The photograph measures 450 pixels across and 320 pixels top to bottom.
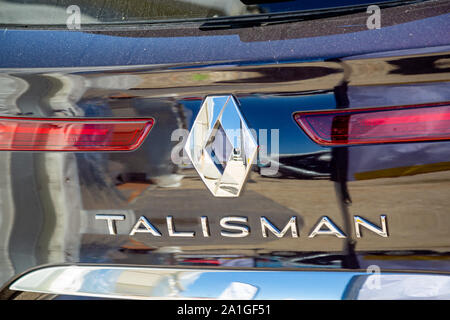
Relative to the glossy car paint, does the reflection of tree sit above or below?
above

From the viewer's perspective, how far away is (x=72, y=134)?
120cm

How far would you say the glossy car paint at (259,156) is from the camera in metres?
1.09

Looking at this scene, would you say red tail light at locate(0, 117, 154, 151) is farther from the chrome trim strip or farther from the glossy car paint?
the chrome trim strip

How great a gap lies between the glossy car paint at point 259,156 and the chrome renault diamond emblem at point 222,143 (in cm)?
2

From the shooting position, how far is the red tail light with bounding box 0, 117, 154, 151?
1179mm

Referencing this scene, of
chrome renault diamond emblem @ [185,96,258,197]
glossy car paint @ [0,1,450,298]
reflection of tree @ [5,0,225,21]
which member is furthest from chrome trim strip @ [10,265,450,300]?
reflection of tree @ [5,0,225,21]

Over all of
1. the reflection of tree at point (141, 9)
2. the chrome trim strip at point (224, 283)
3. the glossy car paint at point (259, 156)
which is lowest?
the chrome trim strip at point (224, 283)

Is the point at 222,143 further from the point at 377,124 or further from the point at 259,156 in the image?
the point at 377,124

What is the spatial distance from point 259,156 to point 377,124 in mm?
298

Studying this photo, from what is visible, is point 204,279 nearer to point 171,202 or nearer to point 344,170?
point 171,202

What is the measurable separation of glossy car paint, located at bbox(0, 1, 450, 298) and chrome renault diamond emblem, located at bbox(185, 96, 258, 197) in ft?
0.08

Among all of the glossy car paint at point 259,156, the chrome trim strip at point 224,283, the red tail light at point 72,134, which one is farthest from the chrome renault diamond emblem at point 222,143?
the chrome trim strip at point 224,283

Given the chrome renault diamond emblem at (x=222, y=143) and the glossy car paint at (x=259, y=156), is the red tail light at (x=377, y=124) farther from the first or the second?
the chrome renault diamond emblem at (x=222, y=143)
